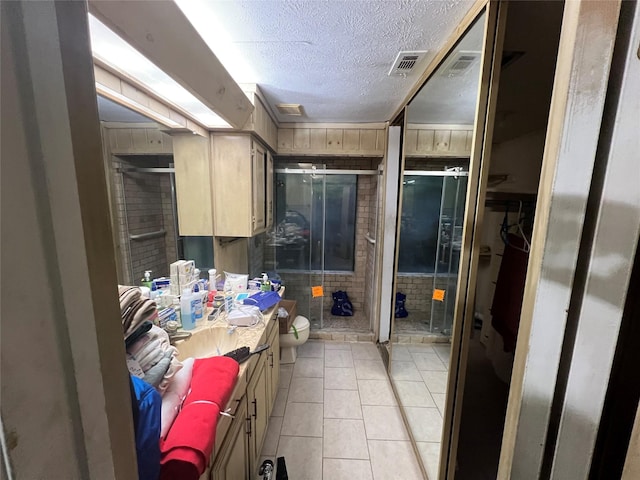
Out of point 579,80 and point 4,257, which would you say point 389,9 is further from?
point 4,257

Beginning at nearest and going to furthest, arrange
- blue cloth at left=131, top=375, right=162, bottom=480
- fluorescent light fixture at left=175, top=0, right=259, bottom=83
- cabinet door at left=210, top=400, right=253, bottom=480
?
blue cloth at left=131, top=375, right=162, bottom=480
cabinet door at left=210, top=400, right=253, bottom=480
fluorescent light fixture at left=175, top=0, right=259, bottom=83

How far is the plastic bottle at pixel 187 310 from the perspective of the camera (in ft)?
4.78

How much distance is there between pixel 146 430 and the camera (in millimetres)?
604

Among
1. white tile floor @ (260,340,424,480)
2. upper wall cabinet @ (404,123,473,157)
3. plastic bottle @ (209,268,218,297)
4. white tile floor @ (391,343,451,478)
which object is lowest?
white tile floor @ (260,340,424,480)

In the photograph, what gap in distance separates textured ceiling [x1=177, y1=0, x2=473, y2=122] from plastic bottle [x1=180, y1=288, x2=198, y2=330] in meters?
1.43

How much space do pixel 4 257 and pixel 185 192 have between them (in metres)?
1.69

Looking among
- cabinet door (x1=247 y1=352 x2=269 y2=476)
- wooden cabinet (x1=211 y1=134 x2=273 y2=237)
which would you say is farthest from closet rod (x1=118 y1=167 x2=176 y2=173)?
cabinet door (x1=247 y1=352 x2=269 y2=476)

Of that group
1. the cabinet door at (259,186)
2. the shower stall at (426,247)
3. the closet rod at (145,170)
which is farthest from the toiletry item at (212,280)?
the shower stall at (426,247)

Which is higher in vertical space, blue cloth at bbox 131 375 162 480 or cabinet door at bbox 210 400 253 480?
blue cloth at bbox 131 375 162 480

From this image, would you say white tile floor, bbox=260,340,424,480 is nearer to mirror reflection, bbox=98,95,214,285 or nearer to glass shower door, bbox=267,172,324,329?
glass shower door, bbox=267,172,324,329

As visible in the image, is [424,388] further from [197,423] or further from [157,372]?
[157,372]

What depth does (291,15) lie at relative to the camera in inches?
44.9

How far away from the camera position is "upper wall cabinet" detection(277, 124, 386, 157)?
8.82 ft

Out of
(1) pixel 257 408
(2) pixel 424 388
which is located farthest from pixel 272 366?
(2) pixel 424 388
